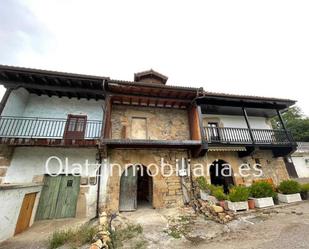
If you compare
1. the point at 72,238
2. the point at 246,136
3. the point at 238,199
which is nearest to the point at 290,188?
the point at 238,199

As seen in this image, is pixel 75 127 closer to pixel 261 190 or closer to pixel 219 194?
pixel 219 194

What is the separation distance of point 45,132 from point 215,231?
9.29 meters

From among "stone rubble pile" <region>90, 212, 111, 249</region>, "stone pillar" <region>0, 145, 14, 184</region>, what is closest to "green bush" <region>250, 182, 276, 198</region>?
"stone rubble pile" <region>90, 212, 111, 249</region>

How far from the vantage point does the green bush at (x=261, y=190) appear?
7.34 m

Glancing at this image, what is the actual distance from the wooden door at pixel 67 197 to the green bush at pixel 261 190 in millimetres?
8717

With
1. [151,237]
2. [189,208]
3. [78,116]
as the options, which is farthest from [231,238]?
[78,116]

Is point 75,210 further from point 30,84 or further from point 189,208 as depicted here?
point 30,84

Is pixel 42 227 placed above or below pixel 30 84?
below

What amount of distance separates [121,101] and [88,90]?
2213mm

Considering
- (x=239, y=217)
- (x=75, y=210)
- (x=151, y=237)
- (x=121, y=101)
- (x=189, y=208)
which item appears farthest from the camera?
(x=121, y=101)

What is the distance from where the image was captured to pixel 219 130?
10.1 metres

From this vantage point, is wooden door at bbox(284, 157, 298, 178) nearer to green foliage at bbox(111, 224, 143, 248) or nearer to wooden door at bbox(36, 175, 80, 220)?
green foliage at bbox(111, 224, 143, 248)

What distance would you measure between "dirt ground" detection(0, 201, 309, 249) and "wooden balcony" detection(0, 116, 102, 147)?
3.55 meters

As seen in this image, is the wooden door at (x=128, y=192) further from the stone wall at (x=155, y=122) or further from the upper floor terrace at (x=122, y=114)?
the stone wall at (x=155, y=122)
